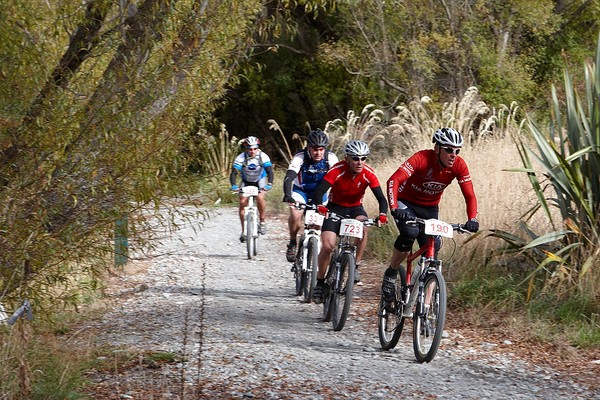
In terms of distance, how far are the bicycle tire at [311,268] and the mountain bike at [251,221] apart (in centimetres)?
307

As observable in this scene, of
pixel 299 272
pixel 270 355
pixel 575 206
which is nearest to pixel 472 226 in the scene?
pixel 270 355

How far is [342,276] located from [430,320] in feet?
4.90

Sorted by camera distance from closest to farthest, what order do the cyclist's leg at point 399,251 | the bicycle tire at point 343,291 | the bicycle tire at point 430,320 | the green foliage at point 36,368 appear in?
the green foliage at point 36,368, the bicycle tire at point 430,320, the cyclist's leg at point 399,251, the bicycle tire at point 343,291

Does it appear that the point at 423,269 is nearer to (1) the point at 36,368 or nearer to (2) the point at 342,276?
(2) the point at 342,276

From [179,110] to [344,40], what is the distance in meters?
18.9

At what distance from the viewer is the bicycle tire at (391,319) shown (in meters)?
8.14

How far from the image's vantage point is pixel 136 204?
646 cm

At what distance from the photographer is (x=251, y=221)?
13609mm

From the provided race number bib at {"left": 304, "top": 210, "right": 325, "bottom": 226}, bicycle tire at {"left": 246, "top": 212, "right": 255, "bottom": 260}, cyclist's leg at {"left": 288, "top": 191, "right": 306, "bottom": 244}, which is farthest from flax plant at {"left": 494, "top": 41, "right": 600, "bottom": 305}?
bicycle tire at {"left": 246, "top": 212, "right": 255, "bottom": 260}

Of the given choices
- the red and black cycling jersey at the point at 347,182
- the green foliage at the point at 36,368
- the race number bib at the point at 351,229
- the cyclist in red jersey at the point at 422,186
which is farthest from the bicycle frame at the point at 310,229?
the green foliage at the point at 36,368

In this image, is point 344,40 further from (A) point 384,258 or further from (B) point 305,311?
(B) point 305,311

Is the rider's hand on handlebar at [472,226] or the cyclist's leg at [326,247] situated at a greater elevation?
the rider's hand on handlebar at [472,226]

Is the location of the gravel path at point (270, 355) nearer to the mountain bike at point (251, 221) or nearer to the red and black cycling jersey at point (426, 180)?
the red and black cycling jersey at point (426, 180)

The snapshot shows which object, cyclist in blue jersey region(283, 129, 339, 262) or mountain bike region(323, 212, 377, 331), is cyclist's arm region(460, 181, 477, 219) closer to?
mountain bike region(323, 212, 377, 331)
